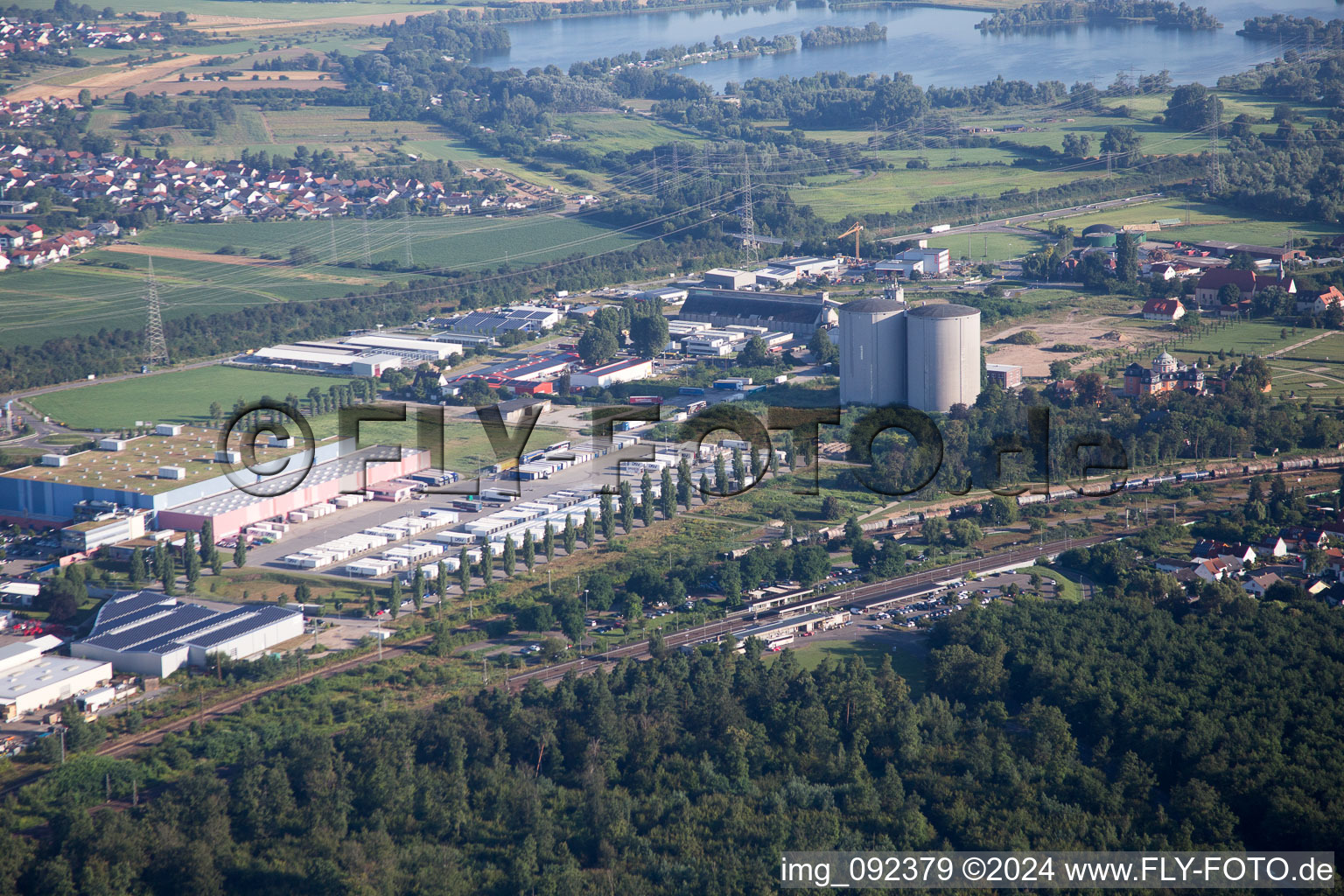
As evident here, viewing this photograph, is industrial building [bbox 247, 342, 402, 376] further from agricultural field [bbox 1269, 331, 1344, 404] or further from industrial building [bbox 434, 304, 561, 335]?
agricultural field [bbox 1269, 331, 1344, 404]

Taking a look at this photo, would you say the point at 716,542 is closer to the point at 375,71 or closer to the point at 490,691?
the point at 490,691

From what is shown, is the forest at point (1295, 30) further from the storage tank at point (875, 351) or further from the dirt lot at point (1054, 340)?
the storage tank at point (875, 351)

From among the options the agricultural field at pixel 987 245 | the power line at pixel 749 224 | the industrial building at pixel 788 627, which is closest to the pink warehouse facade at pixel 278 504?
→ the industrial building at pixel 788 627

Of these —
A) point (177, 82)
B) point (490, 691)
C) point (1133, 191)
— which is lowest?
point (490, 691)

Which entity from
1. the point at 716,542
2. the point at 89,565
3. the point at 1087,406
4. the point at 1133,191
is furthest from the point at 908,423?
the point at 1133,191

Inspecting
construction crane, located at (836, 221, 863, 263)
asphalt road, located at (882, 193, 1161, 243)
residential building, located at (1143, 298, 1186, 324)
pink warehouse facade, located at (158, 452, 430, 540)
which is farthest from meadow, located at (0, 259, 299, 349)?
residential building, located at (1143, 298, 1186, 324)
